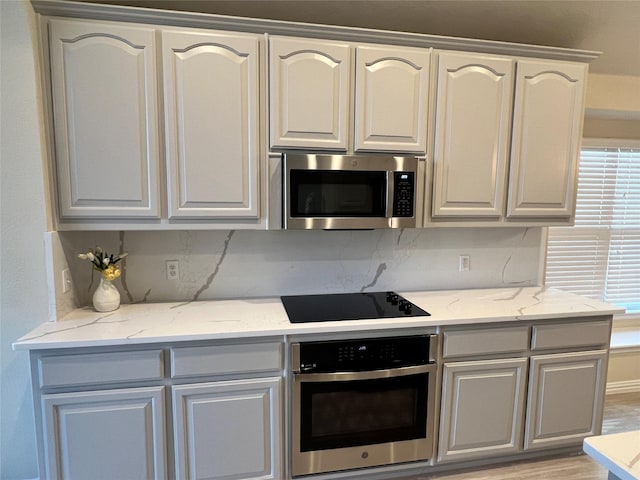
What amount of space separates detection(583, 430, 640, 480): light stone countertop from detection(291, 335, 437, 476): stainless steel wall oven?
1.05m

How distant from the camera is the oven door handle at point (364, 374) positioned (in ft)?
6.18

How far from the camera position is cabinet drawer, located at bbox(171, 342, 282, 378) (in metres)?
1.77

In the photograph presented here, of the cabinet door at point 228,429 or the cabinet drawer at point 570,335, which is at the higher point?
the cabinet drawer at point 570,335

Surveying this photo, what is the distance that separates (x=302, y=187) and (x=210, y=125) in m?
0.55

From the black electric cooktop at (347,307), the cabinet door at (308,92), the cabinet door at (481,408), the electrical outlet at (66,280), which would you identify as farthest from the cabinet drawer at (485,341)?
the electrical outlet at (66,280)

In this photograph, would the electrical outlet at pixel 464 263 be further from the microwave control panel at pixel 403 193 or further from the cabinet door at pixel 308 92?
the cabinet door at pixel 308 92

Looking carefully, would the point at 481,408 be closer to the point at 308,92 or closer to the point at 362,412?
the point at 362,412

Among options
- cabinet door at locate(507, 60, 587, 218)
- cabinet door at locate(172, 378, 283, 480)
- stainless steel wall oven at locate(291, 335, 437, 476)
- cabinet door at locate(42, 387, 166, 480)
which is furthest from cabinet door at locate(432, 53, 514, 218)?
cabinet door at locate(42, 387, 166, 480)

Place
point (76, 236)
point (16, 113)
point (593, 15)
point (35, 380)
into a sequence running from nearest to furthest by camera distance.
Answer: point (35, 380) → point (16, 113) → point (76, 236) → point (593, 15)

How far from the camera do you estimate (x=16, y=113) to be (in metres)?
1.78

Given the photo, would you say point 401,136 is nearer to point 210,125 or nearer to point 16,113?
point 210,125

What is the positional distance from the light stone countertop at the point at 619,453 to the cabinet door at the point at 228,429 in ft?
4.22

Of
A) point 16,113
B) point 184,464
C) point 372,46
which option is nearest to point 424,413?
point 184,464

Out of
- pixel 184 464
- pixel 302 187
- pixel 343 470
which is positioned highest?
pixel 302 187
